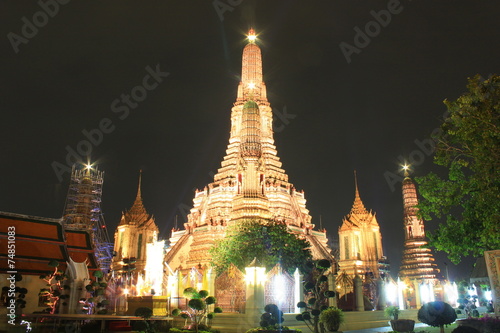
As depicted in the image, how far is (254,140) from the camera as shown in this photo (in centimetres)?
3909

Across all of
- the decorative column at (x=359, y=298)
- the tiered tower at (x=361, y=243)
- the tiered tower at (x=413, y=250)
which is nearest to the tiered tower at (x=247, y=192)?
the tiered tower at (x=361, y=243)

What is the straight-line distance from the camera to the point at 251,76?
57.7 meters

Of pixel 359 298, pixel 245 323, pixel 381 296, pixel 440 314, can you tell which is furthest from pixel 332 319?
pixel 381 296

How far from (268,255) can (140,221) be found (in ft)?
111

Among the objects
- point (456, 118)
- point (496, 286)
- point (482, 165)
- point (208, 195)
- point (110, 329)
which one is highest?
point (208, 195)

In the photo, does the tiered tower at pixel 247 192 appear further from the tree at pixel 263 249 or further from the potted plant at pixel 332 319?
the potted plant at pixel 332 319

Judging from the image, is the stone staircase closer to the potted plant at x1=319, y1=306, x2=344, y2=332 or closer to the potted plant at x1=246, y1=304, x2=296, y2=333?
the potted plant at x1=246, y1=304, x2=296, y2=333

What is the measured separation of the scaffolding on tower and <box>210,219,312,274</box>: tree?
1032 inches

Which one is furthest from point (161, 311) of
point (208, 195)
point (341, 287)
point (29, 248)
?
point (208, 195)

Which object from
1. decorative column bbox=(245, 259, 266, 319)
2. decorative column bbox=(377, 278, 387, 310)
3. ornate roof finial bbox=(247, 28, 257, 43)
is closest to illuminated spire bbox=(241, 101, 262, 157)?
decorative column bbox=(377, 278, 387, 310)

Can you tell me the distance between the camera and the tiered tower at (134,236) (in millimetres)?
55250

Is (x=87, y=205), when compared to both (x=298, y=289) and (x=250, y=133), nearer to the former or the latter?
(x=250, y=133)

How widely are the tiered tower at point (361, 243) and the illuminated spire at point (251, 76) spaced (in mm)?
19828

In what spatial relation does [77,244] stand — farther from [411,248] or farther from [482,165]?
[411,248]
